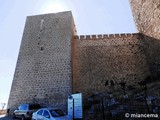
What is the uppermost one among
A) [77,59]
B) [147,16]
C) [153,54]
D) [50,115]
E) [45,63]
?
[147,16]

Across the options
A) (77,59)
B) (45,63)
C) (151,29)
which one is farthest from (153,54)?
(45,63)

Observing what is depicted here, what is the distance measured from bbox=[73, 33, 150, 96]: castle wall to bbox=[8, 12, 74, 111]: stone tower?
100 cm

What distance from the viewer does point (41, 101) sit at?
42.1 ft

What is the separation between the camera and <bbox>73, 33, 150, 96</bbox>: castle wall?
44.5 feet

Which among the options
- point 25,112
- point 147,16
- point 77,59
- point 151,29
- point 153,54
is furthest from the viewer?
point 77,59

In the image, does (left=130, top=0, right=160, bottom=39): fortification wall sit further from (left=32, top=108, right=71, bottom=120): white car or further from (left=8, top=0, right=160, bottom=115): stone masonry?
(left=32, top=108, right=71, bottom=120): white car

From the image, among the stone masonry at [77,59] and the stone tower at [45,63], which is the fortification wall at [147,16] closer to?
the stone masonry at [77,59]

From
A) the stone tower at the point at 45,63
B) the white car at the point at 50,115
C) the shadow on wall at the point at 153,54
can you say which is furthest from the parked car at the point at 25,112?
the shadow on wall at the point at 153,54

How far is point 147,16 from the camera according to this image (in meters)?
14.0

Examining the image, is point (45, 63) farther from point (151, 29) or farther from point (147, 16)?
point (147, 16)

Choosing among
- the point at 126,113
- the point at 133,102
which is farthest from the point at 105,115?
the point at 133,102

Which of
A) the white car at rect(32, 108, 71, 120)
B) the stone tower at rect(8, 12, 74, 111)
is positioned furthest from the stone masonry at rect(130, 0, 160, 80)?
the white car at rect(32, 108, 71, 120)

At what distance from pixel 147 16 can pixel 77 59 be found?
6472 millimetres

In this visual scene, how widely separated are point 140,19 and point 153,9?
7.78 ft
